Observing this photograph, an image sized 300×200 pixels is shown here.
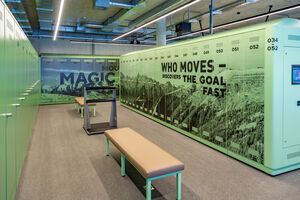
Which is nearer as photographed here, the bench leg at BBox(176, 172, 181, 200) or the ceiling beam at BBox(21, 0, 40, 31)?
the bench leg at BBox(176, 172, 181, 200)

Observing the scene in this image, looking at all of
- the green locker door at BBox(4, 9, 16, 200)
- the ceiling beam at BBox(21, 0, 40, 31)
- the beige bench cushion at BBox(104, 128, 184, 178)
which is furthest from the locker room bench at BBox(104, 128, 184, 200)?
the ceiling beam at BBox(21, 0, 40, 31)

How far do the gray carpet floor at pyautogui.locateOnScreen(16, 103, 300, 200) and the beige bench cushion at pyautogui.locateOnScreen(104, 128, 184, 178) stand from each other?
456 mm

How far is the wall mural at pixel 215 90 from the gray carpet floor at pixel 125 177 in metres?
0.35

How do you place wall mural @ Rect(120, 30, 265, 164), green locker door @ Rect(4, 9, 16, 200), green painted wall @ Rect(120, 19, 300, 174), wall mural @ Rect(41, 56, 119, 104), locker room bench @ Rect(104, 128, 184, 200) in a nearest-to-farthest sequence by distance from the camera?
green locker door @ Rect(4, 9, 16, 200)
locker room bench @ Rect(104, 128, 184, 200)
green painted wall @ Rect(120, 19, 300, 174)
wall mural @ Rect(120, 30, 265, 164)
wall mural @ Rect(41, 56, 119, 104)

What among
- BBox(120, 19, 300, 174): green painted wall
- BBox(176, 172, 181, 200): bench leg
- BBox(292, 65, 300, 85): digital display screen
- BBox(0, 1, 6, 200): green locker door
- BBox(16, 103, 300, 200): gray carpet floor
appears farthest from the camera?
BBox(292, 65, 300, 85): digital display screen

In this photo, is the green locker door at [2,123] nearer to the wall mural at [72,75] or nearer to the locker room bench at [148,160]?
the locker room bench at [148,160]

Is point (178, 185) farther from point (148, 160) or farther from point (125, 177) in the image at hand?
point (125, 177)

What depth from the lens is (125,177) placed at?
313 cm

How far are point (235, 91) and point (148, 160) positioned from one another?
193 centimetres

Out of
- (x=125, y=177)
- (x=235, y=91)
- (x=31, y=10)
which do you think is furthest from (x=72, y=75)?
(x=235, y=91)

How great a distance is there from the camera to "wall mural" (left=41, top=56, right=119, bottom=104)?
9.62 metres

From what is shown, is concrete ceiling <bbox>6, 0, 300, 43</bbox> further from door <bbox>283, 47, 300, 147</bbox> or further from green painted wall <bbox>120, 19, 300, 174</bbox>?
door <bbox>283, 47, 300, 147</bbox>

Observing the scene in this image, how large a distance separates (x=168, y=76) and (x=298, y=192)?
3.70m

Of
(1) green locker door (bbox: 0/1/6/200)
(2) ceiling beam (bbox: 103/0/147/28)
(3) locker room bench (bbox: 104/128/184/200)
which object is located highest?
(2) ceiling beam (bbox: 103/0/147/28)
